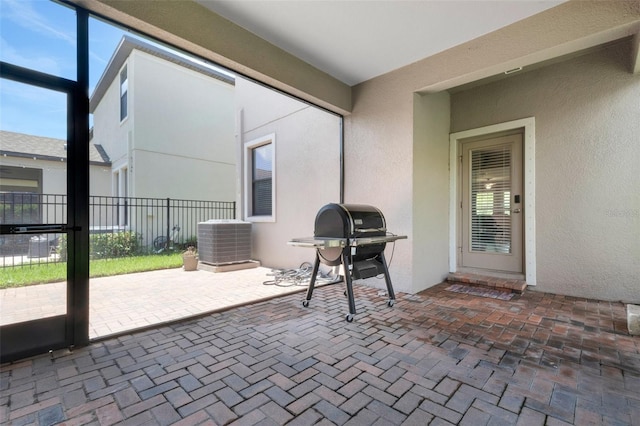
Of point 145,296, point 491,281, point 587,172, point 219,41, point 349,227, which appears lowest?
point 145,296

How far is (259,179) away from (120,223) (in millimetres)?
4484

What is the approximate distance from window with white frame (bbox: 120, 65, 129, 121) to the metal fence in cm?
267

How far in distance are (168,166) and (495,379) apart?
30.9ft

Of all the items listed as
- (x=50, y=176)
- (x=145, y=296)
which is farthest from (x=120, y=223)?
(x=50, y=176)

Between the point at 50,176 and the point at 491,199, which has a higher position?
the point at 50,176

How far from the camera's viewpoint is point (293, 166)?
567 centimetres

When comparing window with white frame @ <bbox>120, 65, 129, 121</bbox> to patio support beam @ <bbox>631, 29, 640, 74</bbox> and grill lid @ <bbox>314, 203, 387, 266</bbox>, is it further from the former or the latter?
patio support beam @ <bbox>631, 29, 640, 74</bbox>

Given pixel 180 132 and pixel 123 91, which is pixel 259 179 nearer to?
pixel 180 132

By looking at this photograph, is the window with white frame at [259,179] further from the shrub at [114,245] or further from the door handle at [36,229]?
the door handle at [36,229]

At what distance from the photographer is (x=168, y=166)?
29.1 feet

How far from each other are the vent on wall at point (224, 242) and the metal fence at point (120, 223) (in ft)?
6.27

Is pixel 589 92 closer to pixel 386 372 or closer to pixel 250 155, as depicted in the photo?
pixel 386 372

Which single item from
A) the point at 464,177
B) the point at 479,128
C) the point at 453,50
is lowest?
the point at 464,177

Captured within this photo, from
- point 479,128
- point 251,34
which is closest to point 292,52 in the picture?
point 251,34
